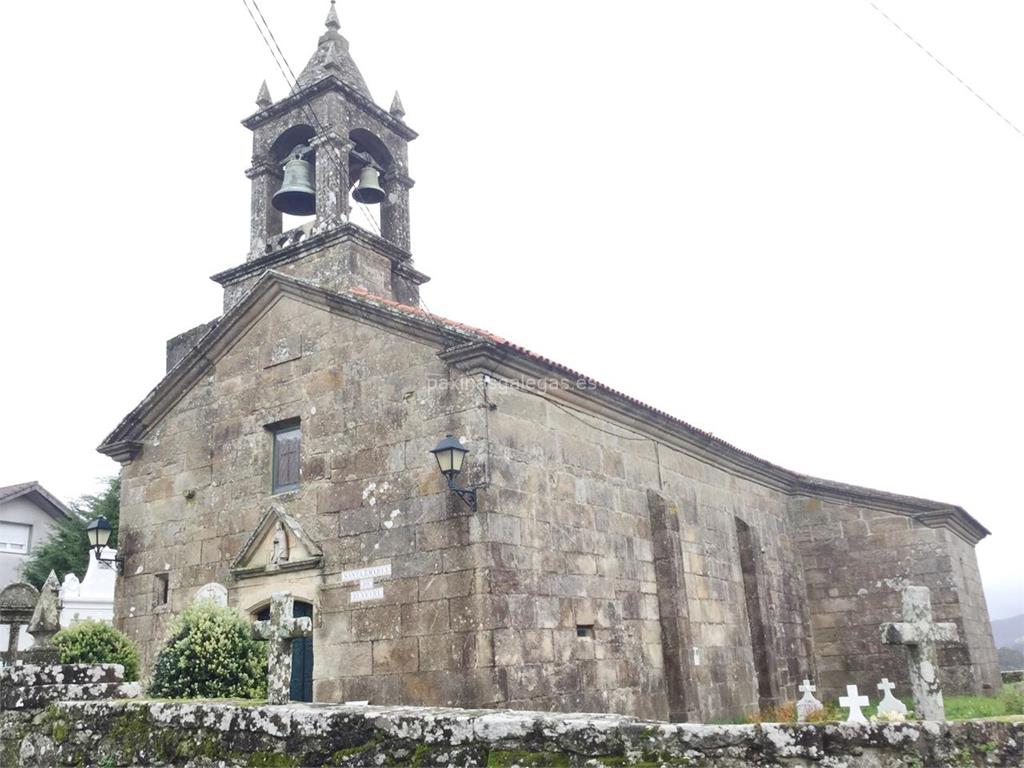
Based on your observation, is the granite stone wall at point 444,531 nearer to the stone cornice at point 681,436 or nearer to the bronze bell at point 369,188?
the stone cornice at point 681,436

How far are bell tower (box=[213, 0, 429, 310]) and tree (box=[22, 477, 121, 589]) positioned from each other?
56.5 ft

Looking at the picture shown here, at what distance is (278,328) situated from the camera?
13250 millimetres

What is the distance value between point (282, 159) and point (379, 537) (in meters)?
8.19

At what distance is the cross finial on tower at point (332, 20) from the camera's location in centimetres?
1700

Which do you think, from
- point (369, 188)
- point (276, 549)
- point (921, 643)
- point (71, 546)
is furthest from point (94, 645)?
point (71, 546)

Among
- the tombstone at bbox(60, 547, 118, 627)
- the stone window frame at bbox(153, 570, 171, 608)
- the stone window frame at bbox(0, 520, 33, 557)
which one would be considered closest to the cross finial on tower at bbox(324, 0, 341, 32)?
the stone window frame at bbox(153, 570, 171, 608)

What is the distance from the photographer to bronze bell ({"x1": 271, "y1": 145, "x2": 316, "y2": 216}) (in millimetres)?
14992

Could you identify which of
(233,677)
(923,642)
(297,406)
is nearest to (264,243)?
(297,406)

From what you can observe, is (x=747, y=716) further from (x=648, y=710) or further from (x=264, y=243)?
(x=264, y=243)

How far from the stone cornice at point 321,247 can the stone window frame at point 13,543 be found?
23230 mm

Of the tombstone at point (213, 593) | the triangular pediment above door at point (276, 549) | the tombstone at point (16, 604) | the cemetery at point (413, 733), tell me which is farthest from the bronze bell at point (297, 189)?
the cemetery at point (413, 733)

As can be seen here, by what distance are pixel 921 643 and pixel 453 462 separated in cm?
601

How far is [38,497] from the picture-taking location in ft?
110

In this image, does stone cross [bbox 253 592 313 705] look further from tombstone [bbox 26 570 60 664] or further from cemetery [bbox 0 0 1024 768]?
tombstone [bbox 26 570 60 664]
